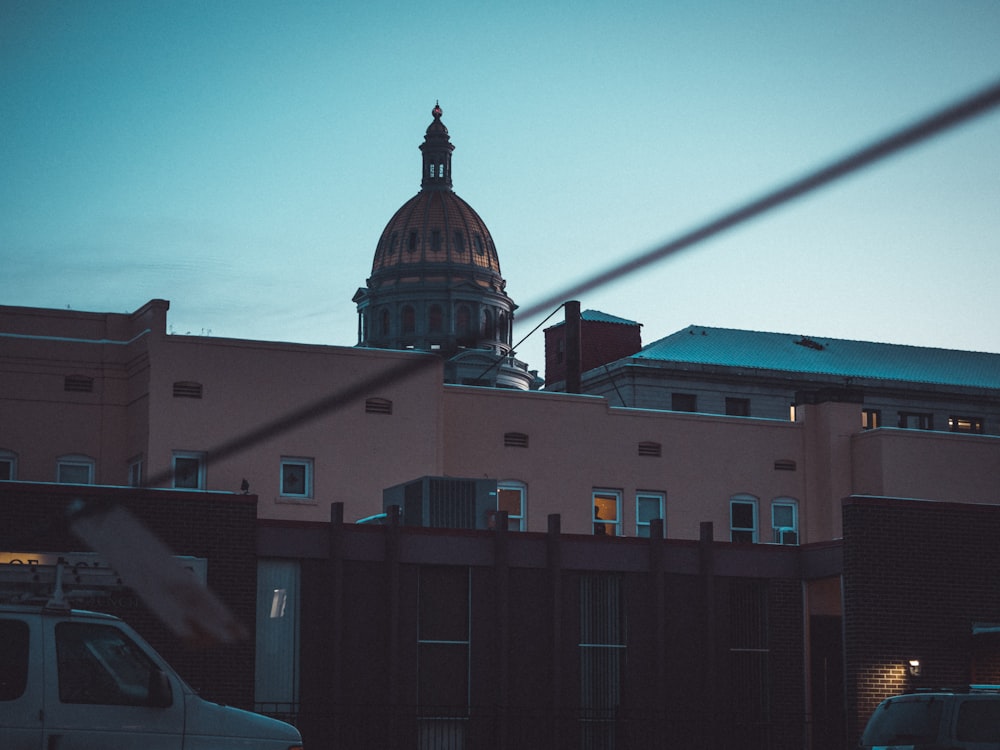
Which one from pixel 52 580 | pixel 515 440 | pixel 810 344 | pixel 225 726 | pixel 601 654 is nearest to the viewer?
pixel 225 726

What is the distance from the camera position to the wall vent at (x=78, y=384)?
41.5m

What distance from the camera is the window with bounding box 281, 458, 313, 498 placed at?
4100 centimetres

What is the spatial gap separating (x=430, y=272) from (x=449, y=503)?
126 meters

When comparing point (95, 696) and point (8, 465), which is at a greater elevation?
point (8, 465)

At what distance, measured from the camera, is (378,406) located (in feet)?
137

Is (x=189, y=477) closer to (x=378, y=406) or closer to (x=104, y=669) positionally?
(x=378, y=406)

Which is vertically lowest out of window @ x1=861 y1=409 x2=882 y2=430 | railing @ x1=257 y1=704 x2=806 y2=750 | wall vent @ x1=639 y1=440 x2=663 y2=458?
railing @ x1=257 y1=704 x2=806 y2=750

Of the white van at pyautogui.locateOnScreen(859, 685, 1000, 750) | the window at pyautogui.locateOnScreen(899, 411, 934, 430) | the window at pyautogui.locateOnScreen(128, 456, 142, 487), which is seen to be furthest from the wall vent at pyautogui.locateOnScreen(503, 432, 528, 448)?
the window at pyautogui.locateOnScreen(899, 411, 934, 430)

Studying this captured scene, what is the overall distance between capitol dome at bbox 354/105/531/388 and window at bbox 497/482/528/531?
286 ft

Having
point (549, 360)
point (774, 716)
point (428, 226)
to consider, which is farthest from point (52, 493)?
point (428, 226)

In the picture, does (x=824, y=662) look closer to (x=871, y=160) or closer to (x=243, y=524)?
(x=243, y=524)

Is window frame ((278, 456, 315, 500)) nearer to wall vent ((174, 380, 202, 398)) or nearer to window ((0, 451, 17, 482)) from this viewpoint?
wall vent ((174, 380, 202, 398))

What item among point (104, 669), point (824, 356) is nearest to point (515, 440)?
point (104, 669)

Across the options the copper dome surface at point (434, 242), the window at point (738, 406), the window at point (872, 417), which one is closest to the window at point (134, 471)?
the window at point (738, 406)
